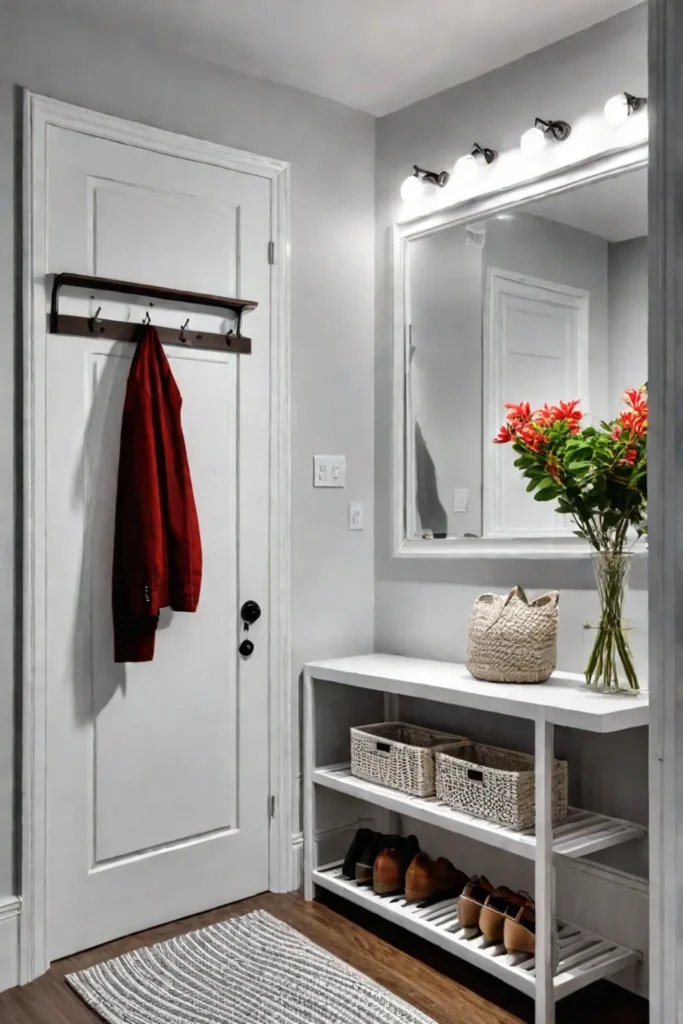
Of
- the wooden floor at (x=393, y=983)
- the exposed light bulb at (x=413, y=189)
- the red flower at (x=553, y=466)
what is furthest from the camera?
the exposed light bulb at (x=413, y=189)

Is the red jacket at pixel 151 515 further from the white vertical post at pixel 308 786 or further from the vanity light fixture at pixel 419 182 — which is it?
the vanity light fixture at pixel 419 182

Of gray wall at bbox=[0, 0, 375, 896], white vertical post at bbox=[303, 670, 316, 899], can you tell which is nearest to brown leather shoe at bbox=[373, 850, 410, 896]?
white vertical post at bbox=[303, 670, 316, 899]

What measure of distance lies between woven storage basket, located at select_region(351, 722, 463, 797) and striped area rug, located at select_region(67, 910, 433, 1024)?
50cm

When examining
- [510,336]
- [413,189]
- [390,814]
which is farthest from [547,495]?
[390,814]

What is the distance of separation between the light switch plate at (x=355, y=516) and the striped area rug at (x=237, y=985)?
132cm

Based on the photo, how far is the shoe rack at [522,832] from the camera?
2094mm

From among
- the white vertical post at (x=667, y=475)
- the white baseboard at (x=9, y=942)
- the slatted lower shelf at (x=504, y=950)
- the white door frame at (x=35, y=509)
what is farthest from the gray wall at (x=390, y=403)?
the white vertical post at (x=667, y=475)

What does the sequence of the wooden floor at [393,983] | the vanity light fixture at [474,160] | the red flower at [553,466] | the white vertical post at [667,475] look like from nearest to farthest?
the white vertical post at [667,475]
the wooden floor at [393,983]
the red flower at [553,466]
the vanity light fixture at [474,160]

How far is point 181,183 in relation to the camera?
2.72 metres

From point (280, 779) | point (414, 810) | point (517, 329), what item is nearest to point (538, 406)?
point (517, 329)

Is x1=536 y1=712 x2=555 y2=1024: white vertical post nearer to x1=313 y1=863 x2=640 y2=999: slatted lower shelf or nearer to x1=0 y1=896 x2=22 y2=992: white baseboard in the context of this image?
x1=313 y1=863 x2=640 y2=999: slatted lower shelf

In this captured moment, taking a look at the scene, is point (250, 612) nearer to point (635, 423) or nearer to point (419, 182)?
point (635, 423)

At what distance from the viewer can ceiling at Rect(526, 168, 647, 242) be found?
2391 millimetres

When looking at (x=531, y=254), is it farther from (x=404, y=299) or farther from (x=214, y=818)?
(x=214, y=818)
